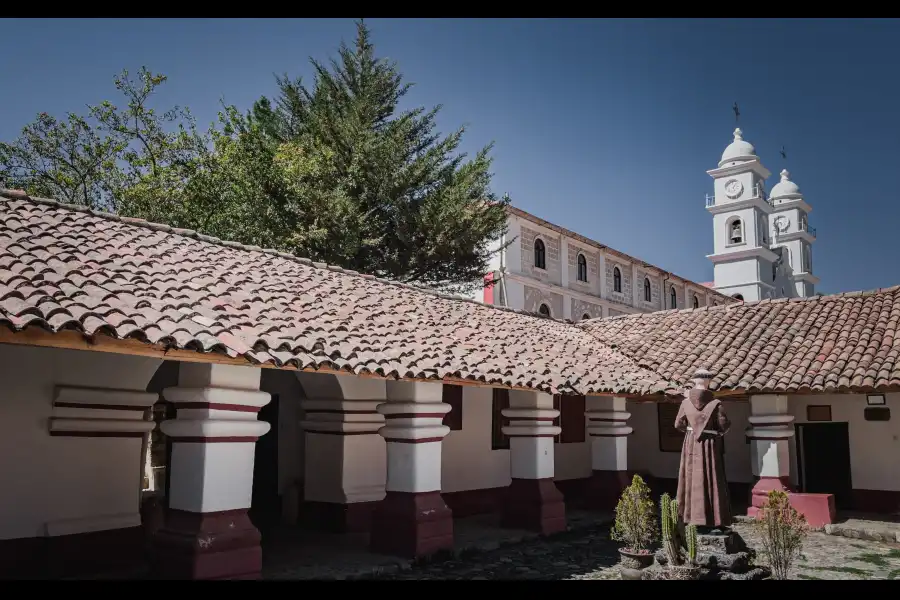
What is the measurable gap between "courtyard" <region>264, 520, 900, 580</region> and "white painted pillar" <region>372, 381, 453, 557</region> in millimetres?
357

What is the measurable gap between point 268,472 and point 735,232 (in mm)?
33249

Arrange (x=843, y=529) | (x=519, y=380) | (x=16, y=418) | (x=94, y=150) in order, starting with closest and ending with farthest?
(x=16, y=418) < (x=519, y=380) < (x=843, y=529) < (x=94, y=150)

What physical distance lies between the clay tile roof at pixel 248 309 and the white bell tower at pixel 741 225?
27038 mm

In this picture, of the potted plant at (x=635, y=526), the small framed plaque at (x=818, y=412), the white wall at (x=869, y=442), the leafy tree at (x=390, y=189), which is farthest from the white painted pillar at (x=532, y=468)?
the leafy tree at (x=390, y=189)

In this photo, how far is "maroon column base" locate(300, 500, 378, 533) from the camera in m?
10.3

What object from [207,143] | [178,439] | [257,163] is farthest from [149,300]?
[207,143]

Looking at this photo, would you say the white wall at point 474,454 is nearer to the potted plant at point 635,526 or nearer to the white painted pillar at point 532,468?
the white painted pillar at point 532,468

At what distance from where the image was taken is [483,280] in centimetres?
2434

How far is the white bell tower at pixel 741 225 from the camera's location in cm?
3762

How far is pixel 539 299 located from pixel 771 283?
18.2 m

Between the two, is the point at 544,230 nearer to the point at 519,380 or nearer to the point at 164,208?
the point at 164,208

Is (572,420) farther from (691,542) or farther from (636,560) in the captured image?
(691,542)

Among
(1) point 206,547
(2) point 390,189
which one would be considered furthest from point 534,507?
(2) point 390,189

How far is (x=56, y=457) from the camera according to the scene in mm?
7703
